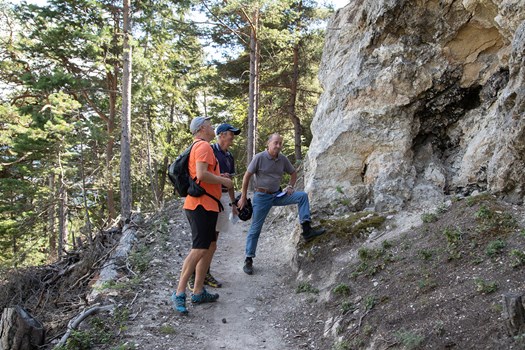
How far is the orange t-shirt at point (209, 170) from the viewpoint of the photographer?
4666mm

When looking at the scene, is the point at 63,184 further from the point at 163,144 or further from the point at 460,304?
the point at 460,304

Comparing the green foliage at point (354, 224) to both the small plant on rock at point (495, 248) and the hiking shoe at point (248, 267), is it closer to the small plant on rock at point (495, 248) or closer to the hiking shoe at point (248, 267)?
the hiking shoe at point (248, 267)

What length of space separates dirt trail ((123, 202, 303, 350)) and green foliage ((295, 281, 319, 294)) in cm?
10

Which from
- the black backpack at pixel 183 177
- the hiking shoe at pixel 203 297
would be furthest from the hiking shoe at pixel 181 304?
the black backpack at pixel 183 177

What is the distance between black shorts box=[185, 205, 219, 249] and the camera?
4.79 metres

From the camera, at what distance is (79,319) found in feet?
15.1

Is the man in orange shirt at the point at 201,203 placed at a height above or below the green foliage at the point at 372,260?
above

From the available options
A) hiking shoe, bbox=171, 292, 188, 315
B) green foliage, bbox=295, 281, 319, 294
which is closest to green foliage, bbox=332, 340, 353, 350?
green foliage, bbox=295, 281, 319, 294

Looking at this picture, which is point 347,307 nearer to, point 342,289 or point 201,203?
point 342,289

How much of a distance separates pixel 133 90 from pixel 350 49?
8674mm

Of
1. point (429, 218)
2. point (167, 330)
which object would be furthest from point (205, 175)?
point (429, 218)

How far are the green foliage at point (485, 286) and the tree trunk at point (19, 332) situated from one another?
4.81m

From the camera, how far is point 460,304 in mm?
3500

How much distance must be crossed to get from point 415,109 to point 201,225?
5.17 meters
